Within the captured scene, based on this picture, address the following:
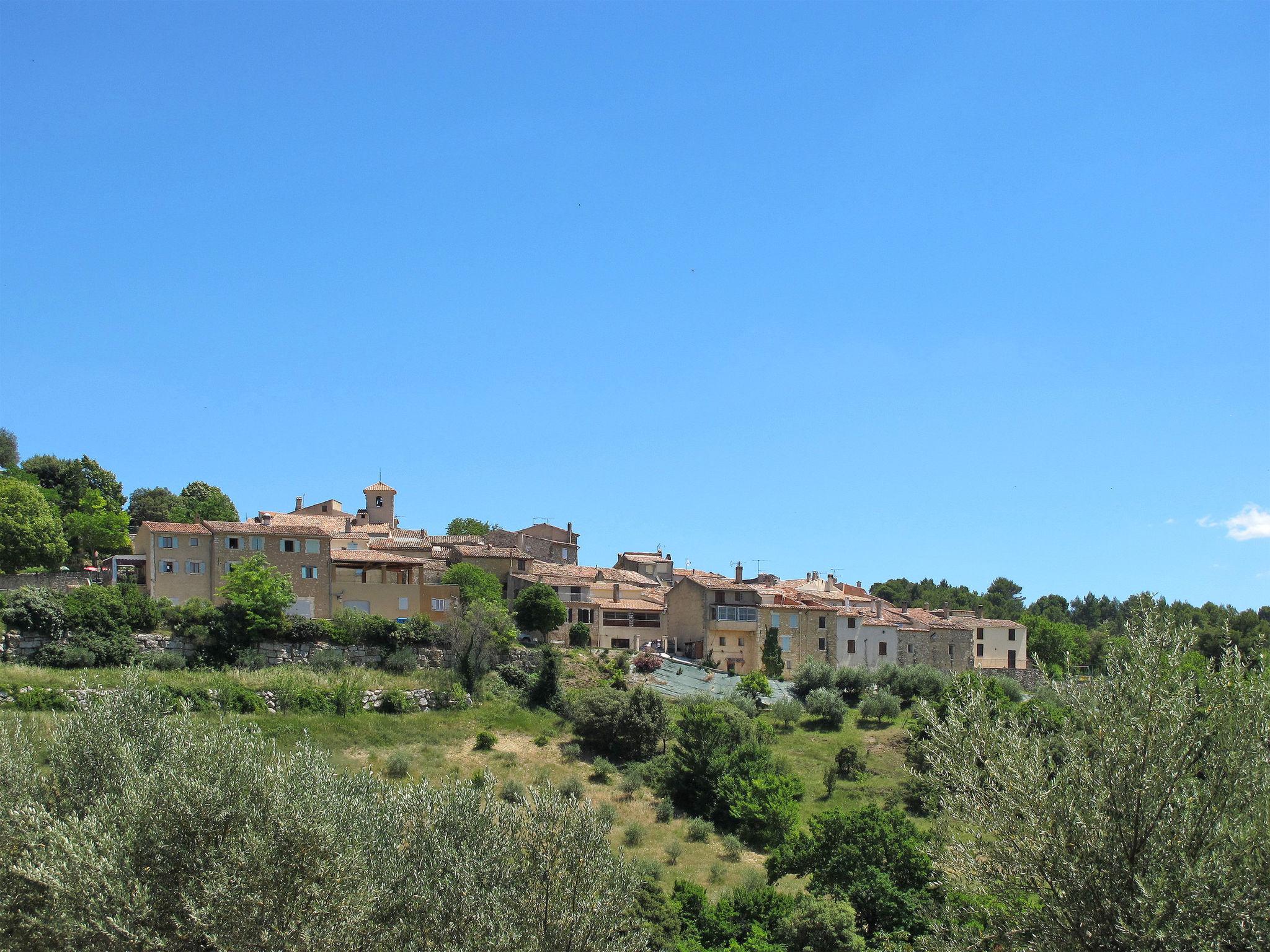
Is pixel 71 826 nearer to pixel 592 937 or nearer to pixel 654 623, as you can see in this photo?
pixel 592 937

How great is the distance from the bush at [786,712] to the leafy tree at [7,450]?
8052 cm

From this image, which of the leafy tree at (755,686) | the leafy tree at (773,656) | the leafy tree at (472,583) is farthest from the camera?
the leafy tree at (773,656)

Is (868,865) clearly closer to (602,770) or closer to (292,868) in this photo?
(602,770)

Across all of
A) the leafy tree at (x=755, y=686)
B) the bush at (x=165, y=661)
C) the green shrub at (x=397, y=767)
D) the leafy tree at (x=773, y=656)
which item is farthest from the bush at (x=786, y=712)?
the bush at (x=165, y=661)

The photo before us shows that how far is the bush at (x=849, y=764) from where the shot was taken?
48688 mm

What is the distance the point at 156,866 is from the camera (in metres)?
17.8

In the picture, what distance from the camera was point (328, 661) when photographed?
168 ft

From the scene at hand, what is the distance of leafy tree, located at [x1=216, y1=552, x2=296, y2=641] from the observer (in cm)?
5072

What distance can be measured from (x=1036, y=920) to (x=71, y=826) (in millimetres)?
16707

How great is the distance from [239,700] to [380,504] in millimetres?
44777

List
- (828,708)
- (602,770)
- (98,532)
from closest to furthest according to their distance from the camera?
1. (602,770)
2. (828,708)
3. (98,532)

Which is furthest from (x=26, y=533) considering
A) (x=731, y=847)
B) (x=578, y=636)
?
(x=731, y=847)

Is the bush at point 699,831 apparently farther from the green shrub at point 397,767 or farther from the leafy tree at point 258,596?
the leafy tree at point 258,596

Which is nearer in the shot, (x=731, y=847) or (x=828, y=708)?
(x=731, y=847)
